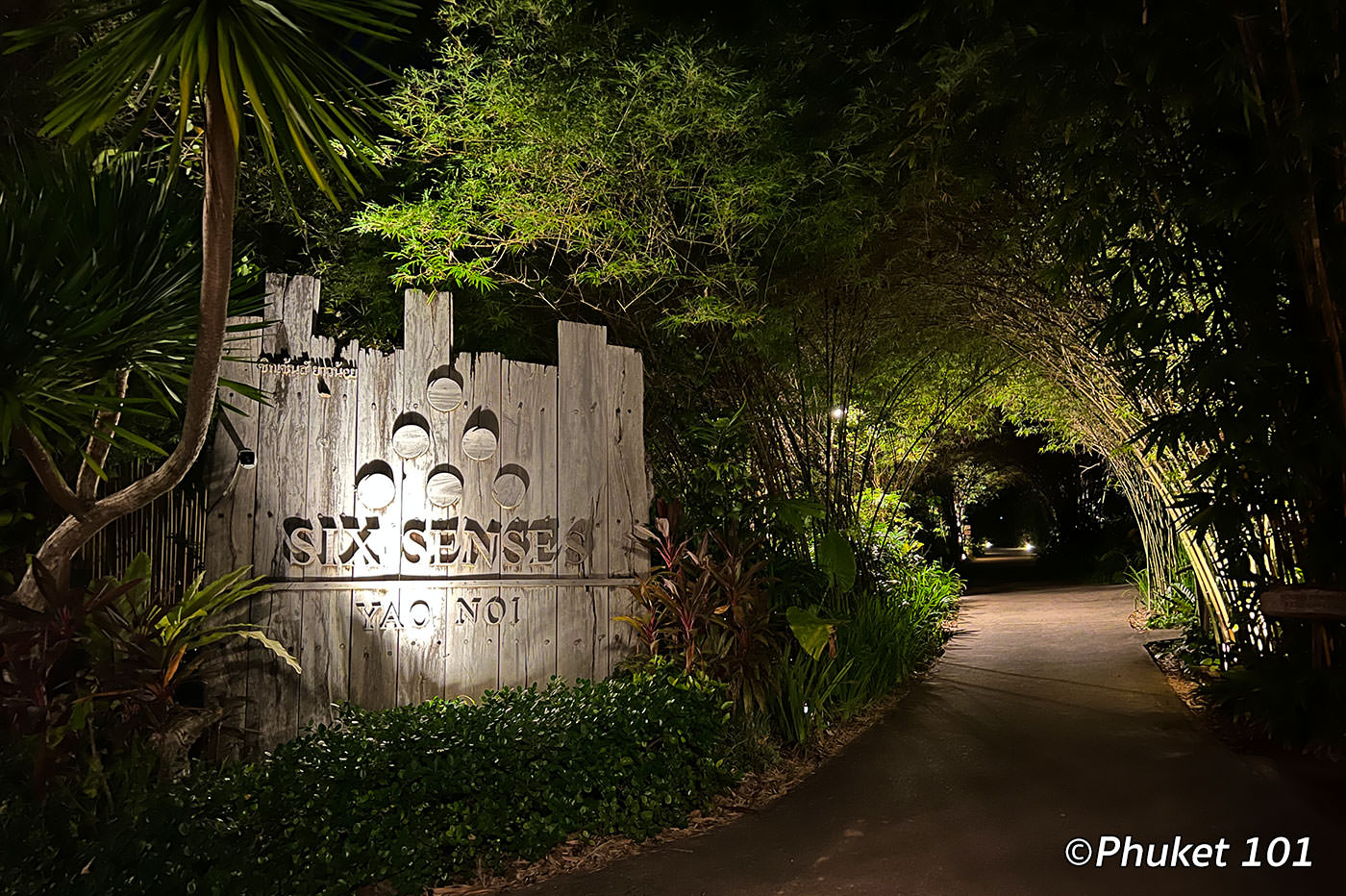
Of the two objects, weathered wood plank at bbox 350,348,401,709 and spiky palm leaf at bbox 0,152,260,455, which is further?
weathered wood plank at bbox 350,348,401,709

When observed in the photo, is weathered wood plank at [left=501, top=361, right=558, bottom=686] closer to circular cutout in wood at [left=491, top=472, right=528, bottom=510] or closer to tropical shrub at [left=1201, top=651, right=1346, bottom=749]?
circular cutout in wood at [left=491, top=472, right=528, bottom=510]

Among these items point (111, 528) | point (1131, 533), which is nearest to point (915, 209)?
point (111, 528)

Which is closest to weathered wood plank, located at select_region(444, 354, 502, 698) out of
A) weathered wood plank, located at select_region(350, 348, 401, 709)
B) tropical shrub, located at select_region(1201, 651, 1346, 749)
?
weathered wood plank, located at select_region(350, 348, 401, 709)

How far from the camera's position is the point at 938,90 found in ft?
15.1

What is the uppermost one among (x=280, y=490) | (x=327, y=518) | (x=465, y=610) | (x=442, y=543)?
(x=280, y=490)

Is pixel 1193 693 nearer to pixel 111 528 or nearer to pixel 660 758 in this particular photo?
pixel 660 758

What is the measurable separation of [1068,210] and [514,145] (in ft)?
8.47

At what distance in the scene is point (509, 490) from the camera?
4195 mm

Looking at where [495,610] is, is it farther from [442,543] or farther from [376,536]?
[376,536]

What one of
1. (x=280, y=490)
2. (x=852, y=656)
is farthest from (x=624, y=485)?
(x=852, y=656)

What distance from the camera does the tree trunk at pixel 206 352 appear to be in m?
2.42

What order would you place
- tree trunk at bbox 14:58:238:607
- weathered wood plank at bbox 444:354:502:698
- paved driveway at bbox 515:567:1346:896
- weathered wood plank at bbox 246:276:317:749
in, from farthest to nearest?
1. weathered wood plank at bbox 444:354:502:698
2. weathered wood plank at bbox 246:276:317:749
3. paved driveway at bbox 515:567:1346:896
4. tree trunk at bbox 14:58:238:607

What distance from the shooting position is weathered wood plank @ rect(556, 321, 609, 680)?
14.1 ft

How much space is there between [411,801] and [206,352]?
1.64 meters
